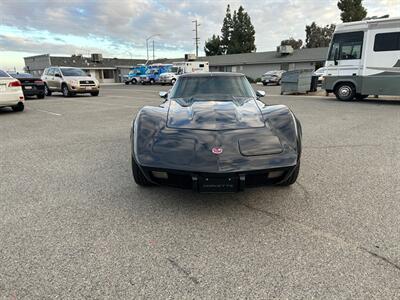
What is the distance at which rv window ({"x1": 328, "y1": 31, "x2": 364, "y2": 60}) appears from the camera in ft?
40.8

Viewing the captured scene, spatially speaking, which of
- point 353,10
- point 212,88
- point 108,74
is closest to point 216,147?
point 212,88

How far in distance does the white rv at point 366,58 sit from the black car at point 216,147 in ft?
35.1

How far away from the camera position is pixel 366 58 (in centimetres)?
1237

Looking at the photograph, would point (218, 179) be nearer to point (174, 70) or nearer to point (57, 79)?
point (57, 79)

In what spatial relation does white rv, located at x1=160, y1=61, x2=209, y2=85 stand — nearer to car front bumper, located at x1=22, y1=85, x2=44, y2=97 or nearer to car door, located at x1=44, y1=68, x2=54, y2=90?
car door, located at x1=44, y1=68, x2=54, y2=90

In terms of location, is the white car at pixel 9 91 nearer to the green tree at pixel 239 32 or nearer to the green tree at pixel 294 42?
the green tree at pixel 239 32

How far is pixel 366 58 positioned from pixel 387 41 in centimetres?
90

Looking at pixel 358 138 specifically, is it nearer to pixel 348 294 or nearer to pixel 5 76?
pixel 348 294

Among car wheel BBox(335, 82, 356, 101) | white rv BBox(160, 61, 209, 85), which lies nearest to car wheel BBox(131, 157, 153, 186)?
car wheel BBox(335, 82, 356, 101)

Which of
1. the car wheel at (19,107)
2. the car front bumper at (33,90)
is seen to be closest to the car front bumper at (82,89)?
the car front bumper at (33,90)

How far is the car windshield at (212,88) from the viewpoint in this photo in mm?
4770

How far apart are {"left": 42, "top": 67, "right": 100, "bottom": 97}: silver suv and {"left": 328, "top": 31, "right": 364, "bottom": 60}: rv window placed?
12.9m

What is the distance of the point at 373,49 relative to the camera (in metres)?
12.1

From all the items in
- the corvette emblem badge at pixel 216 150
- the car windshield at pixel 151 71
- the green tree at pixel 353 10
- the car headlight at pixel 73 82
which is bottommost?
the corvette emblem badge at pixel 216 150
